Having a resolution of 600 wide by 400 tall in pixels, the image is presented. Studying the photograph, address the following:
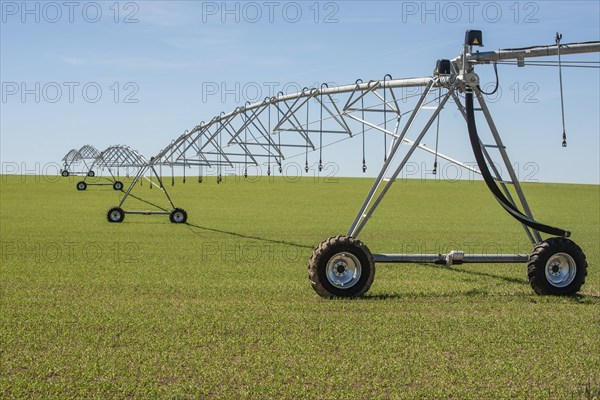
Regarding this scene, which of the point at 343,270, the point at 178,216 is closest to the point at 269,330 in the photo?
the point at 343,270

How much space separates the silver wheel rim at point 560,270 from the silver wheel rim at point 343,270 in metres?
3.14

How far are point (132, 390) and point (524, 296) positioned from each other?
724 centimetres

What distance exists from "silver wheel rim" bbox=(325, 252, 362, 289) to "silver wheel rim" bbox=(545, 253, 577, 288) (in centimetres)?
314

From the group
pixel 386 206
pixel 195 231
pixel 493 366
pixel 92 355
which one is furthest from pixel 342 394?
Result: pixel 386 206

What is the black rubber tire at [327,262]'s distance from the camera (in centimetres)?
1109

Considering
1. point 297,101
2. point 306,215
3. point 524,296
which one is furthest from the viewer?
point 306,215

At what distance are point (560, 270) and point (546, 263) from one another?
1.25ft

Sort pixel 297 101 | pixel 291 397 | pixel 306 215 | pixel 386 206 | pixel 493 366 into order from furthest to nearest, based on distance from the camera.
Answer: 1. pixel 386 206
2. pixel 306 215
3. pixel 297 101
4. pixel 493 366
5. pixel 291 397

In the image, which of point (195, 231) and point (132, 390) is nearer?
point (132, 390)

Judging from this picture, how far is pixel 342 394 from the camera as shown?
6.62m

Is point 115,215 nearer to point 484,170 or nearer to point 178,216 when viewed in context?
point 178,216

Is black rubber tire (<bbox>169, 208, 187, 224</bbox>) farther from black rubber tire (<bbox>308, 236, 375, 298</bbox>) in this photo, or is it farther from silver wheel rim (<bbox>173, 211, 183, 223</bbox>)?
black rubber tire (<bbox>308, 236, 375, 298</bbox>)

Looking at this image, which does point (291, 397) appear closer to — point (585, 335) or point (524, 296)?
point (585, 335)

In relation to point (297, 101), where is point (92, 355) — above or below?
below
